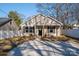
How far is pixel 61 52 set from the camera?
8344mm

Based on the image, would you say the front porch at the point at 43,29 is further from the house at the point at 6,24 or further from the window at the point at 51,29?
the house at the point at 6,24

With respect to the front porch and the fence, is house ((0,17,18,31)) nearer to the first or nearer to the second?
the fence

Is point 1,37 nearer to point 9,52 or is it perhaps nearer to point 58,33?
point 9,52

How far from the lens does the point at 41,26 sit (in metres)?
8.40

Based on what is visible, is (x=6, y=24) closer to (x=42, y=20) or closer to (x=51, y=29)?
(x=42, y=20)

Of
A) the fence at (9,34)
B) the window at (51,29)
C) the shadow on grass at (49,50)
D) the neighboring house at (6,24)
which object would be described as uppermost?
the neighboring house at (6,24)

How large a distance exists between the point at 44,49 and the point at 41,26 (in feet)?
1.66

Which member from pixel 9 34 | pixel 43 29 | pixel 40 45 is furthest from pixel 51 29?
pixel 9 34

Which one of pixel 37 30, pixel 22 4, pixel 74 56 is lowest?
pixel 74 56

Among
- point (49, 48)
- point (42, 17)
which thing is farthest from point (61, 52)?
point (42, 17)

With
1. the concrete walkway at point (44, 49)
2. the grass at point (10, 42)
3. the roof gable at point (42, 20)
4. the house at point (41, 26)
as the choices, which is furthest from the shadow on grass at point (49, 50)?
the roof gable at point (42, 20)

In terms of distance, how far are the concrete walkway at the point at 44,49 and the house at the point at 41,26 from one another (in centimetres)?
20

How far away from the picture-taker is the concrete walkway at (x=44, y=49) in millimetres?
8305

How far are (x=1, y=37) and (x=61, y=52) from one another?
4.39 feet
